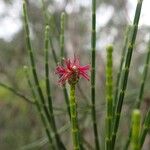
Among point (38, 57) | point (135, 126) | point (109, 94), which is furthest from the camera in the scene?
point (38, 57)

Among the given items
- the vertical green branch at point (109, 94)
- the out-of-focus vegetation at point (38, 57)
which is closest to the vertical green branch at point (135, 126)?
the vertical green branch at point (109, 94)

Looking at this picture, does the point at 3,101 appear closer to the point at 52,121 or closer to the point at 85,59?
the point at 85,59

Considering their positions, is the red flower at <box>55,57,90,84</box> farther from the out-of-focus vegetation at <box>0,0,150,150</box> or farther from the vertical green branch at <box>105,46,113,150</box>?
the out-of-focus vegetation at <box>0,0,150,150</box>

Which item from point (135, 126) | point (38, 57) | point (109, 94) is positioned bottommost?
point (135, 126)

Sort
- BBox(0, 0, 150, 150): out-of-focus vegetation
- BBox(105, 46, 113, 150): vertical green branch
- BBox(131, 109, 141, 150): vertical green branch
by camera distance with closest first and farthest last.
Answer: BBox(131, 109, 141, 150): vertical green branch
BBox(105, 46, 113, 150): vertical green branch
BBox(0, 0, 150, 150): out-of-focus vegetation

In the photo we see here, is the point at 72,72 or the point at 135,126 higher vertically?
the point at 72,72

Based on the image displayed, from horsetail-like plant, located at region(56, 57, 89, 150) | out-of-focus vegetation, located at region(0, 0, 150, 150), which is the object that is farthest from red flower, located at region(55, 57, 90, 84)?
out-of-focus vegetation, located at region(0, 0, 150, 150)

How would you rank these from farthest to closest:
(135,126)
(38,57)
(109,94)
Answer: (38,57)
(109,94)
(135,126)

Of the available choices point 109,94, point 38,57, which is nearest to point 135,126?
point 109,94

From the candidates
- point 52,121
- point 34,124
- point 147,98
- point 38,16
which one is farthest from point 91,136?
point 52,121

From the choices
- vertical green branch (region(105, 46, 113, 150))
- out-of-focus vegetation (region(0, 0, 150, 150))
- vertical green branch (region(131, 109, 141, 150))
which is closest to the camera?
vertical green branch (region(131, 109, 141, 150))

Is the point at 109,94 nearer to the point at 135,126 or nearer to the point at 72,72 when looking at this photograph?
the point at 72,72
